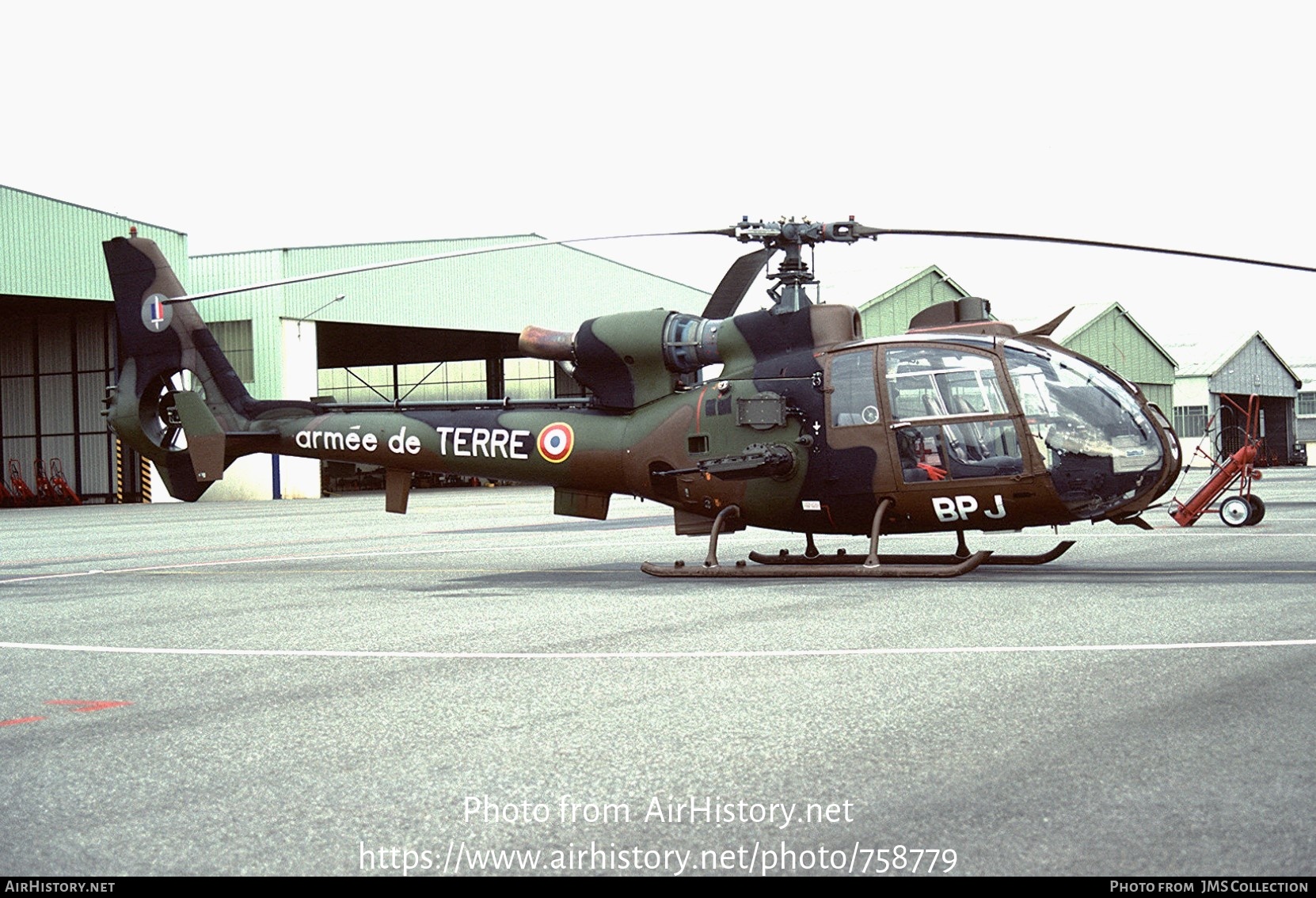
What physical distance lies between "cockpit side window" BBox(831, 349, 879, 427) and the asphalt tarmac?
1644mm

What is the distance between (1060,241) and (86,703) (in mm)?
8379

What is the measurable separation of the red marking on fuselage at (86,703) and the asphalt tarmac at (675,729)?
0.13 ft

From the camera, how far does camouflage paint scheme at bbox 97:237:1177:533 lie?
488 inches

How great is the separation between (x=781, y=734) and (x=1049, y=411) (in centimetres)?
709

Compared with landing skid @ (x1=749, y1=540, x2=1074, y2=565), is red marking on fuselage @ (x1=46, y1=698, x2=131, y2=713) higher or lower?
lower

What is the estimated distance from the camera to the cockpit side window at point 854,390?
12586 millimetres

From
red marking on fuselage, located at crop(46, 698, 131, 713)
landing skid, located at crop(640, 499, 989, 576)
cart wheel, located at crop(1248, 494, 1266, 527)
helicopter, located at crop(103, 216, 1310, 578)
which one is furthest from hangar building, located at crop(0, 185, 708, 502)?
red marking on fuselage, located at crop(46, 698, 131, 713)

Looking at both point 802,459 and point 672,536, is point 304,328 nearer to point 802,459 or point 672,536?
point 672,536

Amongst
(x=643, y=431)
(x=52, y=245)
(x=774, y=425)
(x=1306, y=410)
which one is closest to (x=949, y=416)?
(x=774, y=425)

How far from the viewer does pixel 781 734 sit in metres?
5.63

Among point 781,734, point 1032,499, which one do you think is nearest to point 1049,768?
point 781,734

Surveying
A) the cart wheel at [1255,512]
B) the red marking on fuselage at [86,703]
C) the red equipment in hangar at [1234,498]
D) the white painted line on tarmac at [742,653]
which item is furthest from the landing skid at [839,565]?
the cart wheel at [1255,512]

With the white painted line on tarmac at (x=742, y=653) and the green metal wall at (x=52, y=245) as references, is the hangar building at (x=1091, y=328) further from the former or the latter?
the white painted line on tarmac at (x=742, y=653)

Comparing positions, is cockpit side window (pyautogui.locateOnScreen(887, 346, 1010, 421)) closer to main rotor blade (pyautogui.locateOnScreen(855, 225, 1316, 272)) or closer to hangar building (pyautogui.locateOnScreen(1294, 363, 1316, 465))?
main rotor blade (pyautogui.locateOnScreen(855, 225, 1316, 272))
